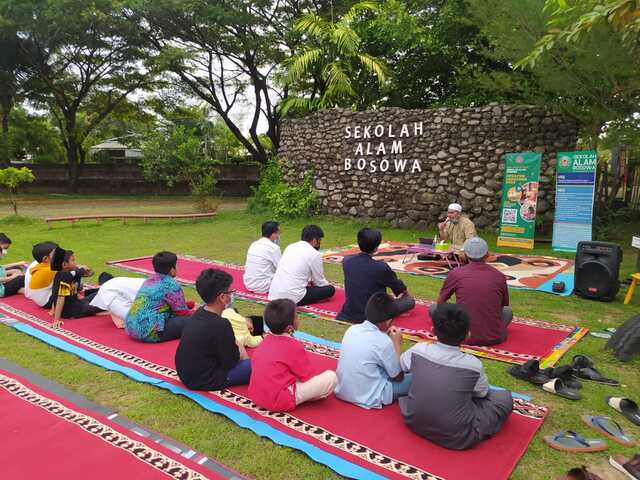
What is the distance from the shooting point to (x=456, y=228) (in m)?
7.38

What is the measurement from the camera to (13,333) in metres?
4.68

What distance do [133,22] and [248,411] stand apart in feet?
61.6

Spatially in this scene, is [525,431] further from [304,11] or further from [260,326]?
[304,11]

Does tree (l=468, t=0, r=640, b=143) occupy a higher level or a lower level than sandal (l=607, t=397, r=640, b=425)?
higher

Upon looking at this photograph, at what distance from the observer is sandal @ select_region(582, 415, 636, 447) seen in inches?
113

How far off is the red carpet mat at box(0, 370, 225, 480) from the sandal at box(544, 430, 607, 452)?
196cm

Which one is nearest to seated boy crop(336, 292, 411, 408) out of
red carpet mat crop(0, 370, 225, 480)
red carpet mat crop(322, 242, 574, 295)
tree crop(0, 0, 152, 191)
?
red carpet mat crop(0, 370, 225, 480)

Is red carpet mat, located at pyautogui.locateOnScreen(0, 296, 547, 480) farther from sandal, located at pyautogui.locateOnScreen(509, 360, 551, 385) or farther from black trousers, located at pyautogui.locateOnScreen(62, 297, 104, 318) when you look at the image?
black trousers, located at pyautogui.locateOnScreen(62, 297, 104, 318)

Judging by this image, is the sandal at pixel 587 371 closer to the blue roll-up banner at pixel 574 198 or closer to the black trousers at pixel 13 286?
the blue roll-up banner at pixel 574 198

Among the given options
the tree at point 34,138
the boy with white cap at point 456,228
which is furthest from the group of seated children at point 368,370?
the tree at point 34,138

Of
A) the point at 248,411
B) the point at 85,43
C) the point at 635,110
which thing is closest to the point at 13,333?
the point at 248,411

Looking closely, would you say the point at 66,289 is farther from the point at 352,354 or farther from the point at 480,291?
the point at 480,291

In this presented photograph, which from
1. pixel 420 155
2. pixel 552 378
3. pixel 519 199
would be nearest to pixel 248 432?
pixel 552 378

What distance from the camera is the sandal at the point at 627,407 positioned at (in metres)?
3.12
